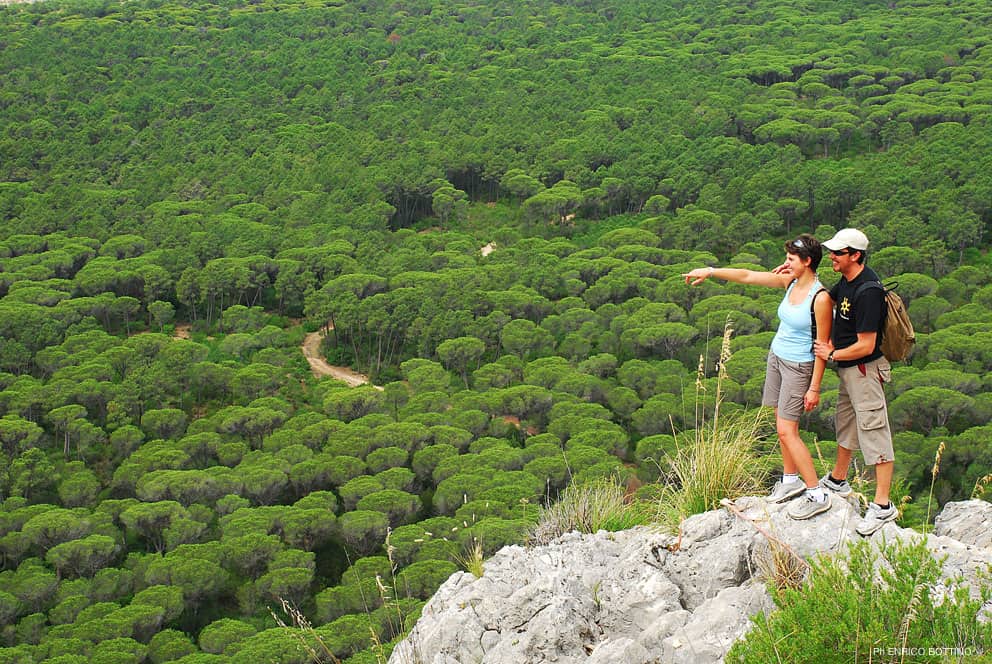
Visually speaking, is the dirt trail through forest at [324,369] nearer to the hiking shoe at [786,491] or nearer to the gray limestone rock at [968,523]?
the gray limestone rock at [968,523]

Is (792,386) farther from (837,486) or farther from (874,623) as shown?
(874,623)

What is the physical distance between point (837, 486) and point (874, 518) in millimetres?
583

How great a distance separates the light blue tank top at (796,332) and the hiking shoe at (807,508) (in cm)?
83

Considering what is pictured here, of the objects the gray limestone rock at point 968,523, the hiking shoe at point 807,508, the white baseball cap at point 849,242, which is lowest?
the gray limestone rock at point 968,523

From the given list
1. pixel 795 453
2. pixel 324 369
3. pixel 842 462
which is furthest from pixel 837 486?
pixel 324 369

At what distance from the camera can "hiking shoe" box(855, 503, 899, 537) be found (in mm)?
5098

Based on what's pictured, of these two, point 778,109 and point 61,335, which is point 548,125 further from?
point 61,335

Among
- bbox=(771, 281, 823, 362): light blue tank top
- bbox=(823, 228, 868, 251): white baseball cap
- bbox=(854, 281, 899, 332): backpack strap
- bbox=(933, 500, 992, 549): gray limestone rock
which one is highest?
bbox=(823, 228, 868, 251): white baseball cap

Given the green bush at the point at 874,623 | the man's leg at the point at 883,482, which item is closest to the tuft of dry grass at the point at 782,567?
the man's leg at the point at 883,482

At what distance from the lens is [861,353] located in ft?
17.8

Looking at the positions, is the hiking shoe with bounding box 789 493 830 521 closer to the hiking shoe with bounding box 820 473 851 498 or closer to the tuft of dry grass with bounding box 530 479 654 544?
the hiking shoe with bounding box 820 473 851 498

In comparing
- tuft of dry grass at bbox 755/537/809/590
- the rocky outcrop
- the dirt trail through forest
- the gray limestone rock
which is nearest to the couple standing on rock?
the rocky outcrop

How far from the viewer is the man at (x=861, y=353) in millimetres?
5402

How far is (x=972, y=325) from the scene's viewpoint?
31.0m
